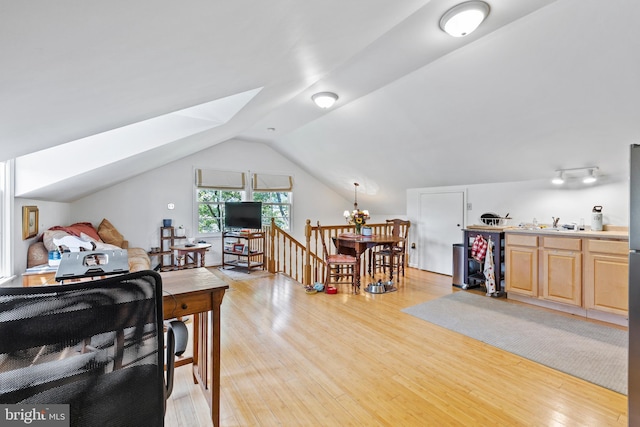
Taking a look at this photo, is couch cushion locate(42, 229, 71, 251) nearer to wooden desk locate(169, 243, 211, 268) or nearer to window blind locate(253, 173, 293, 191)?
wooden desk locate(169, 243, 211, 268)

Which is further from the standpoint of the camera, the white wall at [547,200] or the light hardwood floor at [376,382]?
the white wall at [547,200]

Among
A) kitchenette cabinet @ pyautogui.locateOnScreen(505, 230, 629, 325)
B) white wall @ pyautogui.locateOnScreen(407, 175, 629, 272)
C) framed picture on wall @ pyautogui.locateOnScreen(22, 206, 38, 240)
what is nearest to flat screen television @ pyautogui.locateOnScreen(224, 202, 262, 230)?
framed picture on wall @ pyautogui.locateOnScreen(22, 206, 38, 240)

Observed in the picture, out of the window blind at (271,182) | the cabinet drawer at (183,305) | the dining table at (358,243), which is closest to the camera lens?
the cabinet drawer at (183,305)

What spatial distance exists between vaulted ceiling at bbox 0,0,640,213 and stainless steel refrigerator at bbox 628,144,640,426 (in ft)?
4.54

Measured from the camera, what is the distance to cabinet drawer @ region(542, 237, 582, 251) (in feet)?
11.0

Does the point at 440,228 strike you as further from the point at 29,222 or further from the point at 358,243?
the point at 29,222

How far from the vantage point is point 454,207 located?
5.26 m

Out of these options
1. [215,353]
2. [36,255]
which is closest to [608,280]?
[215,353]

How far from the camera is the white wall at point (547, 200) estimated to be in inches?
138

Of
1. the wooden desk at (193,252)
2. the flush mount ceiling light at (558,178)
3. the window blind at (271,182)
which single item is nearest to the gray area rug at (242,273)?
the wooden desk at (193,252)

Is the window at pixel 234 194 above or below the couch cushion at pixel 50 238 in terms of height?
above

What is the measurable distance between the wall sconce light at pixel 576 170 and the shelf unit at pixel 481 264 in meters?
0.99

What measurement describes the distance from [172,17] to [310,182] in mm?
6617

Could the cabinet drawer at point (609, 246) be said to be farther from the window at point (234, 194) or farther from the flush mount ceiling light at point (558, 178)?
the window at point (234, 194)
